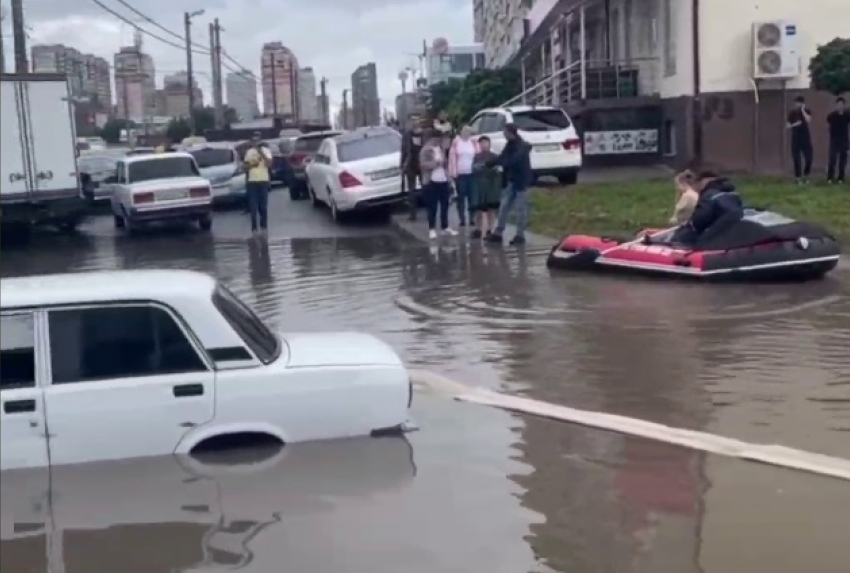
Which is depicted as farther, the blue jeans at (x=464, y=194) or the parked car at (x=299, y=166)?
the parked car at (x=299, y=166)

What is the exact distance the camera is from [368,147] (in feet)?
80.8

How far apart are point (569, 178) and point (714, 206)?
13.9 meters

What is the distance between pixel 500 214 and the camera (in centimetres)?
1912

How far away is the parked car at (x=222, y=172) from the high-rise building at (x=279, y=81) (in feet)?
141

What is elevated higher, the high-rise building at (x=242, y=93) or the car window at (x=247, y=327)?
the high-rise building at (x=242, y=93)

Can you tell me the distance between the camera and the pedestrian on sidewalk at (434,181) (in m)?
19.7

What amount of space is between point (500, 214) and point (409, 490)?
12.2 m

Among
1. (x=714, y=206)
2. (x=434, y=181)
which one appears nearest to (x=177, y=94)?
(x=434, y=181)

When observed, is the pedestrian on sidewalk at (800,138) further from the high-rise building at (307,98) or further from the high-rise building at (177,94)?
the high-rise building at (307,98)

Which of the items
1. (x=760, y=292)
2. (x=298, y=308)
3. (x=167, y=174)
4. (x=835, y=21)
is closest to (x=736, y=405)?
(x=760, y=292)

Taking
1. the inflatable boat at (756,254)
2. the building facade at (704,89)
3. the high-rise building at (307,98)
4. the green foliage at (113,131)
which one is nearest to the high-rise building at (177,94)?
the green foliage at (113,131)

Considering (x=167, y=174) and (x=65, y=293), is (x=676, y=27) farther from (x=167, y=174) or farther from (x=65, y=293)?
(x=65, y=293)

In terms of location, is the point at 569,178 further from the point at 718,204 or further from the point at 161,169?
the point at 718,204

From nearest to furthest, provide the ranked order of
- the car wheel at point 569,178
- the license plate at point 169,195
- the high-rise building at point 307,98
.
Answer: the license plate at point 169,195
the car wheel at point 569,178
the high-rise building at point 307,98
